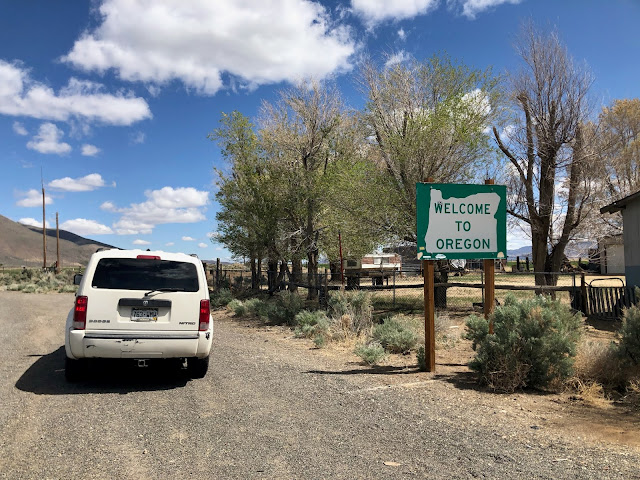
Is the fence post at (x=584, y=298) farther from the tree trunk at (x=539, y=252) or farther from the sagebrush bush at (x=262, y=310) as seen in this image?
the sagebrush bush at (x=262, y=310)

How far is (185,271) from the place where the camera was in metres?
6.98

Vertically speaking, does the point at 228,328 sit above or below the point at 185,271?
below

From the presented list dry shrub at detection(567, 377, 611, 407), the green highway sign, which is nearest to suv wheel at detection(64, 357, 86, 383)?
the green highway sign

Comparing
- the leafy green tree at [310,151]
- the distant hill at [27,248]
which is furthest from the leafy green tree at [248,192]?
the distant hill at [27,248]

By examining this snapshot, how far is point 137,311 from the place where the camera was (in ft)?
21.6

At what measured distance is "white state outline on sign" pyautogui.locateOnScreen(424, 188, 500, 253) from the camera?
7844 millimetres

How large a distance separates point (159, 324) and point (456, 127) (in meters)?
10.8

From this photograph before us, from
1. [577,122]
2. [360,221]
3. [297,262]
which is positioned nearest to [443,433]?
[360,221]

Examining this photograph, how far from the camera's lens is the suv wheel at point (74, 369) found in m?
6.71

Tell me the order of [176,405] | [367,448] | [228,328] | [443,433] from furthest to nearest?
[228,328] → [176,405] → [443,433] → [367,448]

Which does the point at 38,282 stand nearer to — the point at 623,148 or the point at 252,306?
the point at 252,306

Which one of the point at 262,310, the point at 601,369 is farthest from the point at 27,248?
the point at 601,369

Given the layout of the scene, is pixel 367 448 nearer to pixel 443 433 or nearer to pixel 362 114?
pixel 443 433

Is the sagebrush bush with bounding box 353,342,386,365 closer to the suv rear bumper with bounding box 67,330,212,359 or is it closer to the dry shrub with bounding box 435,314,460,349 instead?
the dry shrub with bounding box 435,314,460,349
